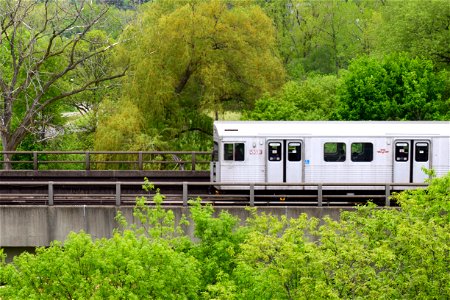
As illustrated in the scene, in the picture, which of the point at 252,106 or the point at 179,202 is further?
the point at 252,106

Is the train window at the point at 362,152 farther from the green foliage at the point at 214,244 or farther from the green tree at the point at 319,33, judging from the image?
the green tree at the point at 319,33

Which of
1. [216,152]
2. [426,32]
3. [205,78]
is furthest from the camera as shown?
[426,32]

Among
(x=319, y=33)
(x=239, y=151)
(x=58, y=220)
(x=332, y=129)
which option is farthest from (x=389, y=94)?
(x=319, y=33)

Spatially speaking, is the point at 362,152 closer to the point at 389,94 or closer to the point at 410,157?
the point at 410,157

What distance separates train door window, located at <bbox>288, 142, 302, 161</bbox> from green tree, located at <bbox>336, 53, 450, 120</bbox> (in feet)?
37.7

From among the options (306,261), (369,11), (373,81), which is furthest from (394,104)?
(369,11)

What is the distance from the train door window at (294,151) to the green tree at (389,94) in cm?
1149

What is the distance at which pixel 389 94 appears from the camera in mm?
36688

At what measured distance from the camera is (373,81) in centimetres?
3622

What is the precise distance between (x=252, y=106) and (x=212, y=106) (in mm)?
2390

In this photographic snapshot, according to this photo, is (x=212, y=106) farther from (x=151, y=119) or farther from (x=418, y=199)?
(x=418, y=199)

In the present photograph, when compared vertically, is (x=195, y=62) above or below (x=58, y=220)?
above

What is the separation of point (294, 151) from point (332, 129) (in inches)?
57.2

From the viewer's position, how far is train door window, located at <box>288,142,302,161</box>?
83.2ft
